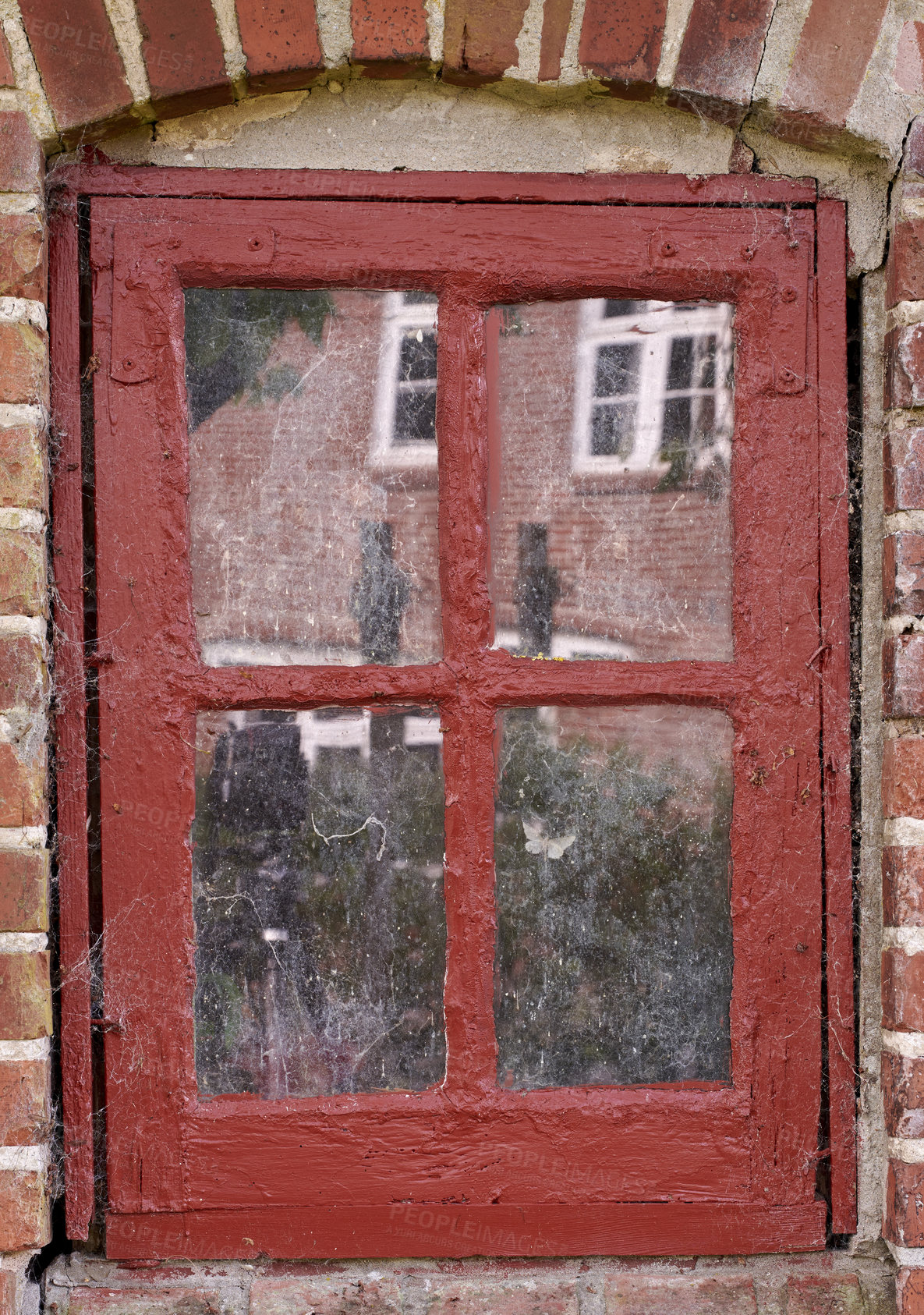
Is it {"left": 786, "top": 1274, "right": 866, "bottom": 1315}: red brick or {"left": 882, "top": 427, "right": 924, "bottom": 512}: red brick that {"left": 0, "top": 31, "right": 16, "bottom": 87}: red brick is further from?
{"left": 786, "top": 1274, "right": 866, "bottom": 1315}: red brick

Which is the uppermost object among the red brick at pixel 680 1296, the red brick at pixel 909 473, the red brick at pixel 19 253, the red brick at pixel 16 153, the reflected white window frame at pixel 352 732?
the red brick at pixel 16 153

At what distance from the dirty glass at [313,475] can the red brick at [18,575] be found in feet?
0.73

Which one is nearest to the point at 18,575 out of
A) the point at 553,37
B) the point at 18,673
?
the point at 18,673

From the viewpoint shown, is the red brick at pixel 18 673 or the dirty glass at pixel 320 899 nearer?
the red brick at pixel 18 673

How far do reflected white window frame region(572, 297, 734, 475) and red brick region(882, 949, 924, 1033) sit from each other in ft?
2.51

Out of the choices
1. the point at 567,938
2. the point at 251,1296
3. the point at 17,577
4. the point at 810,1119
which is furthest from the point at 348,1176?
the point at 17,577

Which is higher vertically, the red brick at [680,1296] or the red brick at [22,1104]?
the red brick at [22,1104]

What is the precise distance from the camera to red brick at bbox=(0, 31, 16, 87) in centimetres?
130

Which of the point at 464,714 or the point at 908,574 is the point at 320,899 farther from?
the point at 908,574

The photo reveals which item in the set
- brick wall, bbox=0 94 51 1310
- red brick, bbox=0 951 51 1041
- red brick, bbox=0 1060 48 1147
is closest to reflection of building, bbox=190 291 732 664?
brick wall, bbox=0 94 51 1310

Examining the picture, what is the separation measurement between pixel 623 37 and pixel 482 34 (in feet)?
0.63

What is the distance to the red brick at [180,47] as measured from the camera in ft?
4.32

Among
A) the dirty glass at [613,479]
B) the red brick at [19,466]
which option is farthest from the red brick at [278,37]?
the red brick at [19,466]

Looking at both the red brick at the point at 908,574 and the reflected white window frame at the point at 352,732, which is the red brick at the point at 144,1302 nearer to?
the reflected white window frame at the point at 352,732
